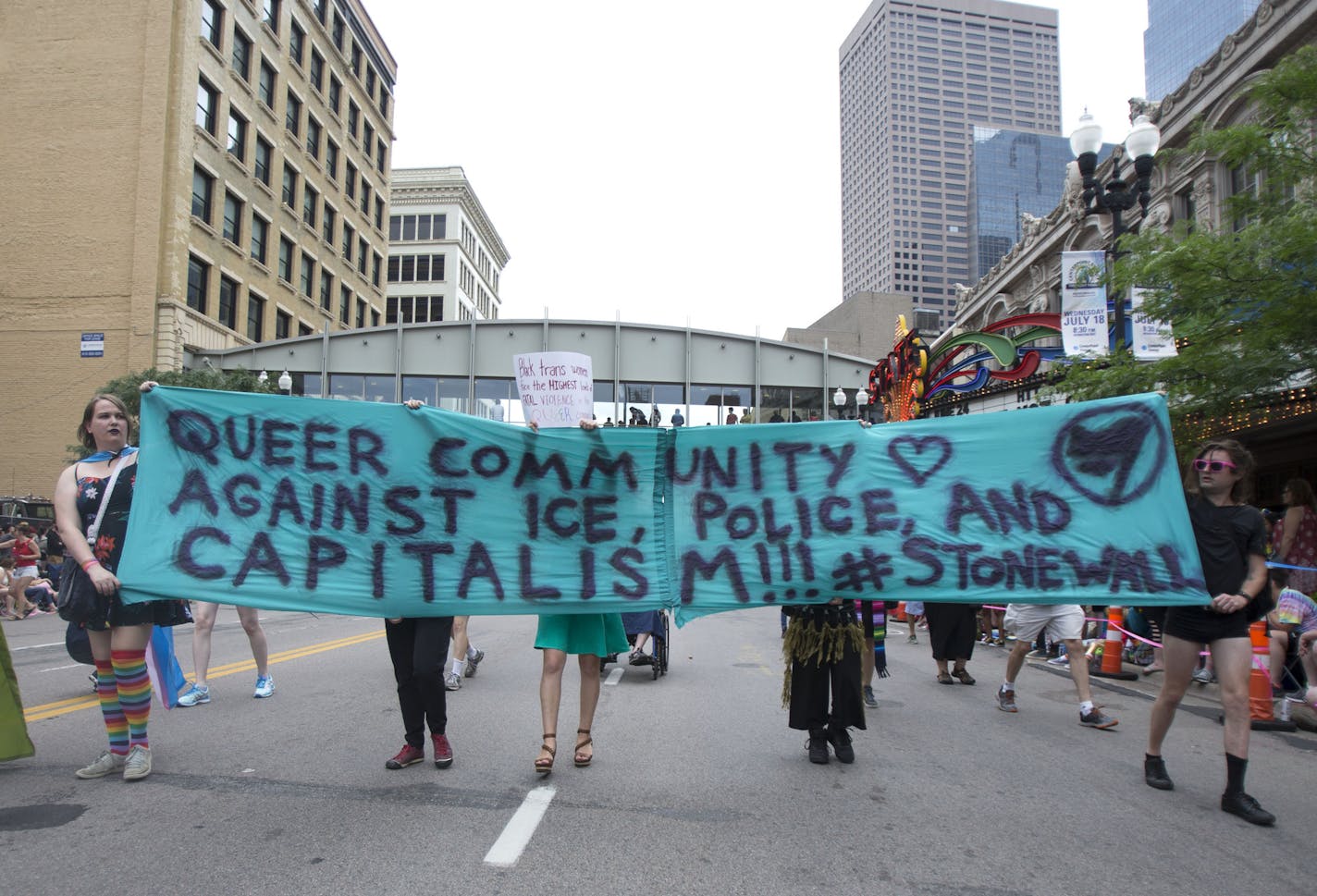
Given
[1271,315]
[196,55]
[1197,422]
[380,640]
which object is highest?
[196,55]

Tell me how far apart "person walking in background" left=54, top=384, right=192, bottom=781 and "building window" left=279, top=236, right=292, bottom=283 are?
38.5 metres

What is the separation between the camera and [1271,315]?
25.4 feet

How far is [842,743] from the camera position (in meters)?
5.52

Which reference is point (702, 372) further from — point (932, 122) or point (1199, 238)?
point (932, 122)

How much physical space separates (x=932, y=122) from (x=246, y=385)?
195 m

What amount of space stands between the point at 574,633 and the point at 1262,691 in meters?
6.03

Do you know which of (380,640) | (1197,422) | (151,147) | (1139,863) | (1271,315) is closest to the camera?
(1139,863)

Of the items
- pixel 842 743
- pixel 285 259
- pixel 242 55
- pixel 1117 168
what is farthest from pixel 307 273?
pixel 842 743

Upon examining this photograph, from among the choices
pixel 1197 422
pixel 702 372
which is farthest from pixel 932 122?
pixel 1197 422

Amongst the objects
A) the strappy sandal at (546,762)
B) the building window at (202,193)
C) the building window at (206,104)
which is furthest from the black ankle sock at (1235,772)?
the building window at (206,104)

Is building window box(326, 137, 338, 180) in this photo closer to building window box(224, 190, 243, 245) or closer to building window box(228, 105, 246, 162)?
building window box(228, 105, 246, 162)

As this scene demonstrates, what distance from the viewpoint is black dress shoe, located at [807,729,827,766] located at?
543 centimetres

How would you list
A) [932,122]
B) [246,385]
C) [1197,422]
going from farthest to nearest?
[932,122], [246,385], [1197,422]

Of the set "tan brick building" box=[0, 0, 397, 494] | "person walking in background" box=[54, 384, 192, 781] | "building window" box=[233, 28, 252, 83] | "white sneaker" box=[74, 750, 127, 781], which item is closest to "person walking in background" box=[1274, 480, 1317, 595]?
"person walking in background" box=[54, 384, 192, 781]
